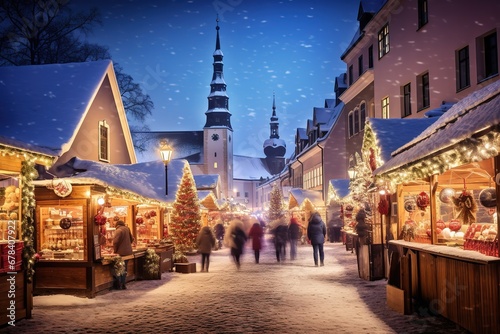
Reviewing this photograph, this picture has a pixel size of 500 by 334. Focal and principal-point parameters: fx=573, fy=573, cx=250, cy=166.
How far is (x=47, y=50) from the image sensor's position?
31266 mm

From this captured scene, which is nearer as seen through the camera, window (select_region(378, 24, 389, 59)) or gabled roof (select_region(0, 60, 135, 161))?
gabled roof (select_region(0, 60, 135, 161))

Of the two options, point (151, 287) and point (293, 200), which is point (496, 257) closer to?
point (151, 287)

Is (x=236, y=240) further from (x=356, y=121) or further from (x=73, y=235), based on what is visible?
(x=356, y=121)

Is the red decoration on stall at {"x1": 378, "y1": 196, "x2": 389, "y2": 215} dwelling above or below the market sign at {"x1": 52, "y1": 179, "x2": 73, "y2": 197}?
below

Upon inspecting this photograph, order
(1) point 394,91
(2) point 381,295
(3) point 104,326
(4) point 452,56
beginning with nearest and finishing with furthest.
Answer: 1. (3) point 104,326
2. (2) point 381,295
3. (4) point 452,56
4. (1) point 394,91

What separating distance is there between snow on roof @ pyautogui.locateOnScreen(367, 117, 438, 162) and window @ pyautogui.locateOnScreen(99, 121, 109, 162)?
11.4 m

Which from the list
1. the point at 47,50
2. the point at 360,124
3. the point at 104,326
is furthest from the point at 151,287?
the point at 360,124

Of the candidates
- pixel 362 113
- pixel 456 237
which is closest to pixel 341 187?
pixel 362 113

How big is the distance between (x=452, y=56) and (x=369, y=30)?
1125 centimetres

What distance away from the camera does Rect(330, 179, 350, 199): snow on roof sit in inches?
1443

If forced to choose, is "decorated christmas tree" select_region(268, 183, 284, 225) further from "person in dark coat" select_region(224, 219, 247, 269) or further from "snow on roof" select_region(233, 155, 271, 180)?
"snow on roof" select_region(233, 155, 271, 180)

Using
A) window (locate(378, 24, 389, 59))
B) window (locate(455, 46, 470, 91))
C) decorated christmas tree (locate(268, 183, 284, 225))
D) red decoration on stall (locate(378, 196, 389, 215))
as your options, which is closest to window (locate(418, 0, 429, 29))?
window (locate(455, 46, 470, 91))

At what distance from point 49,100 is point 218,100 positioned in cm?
8734

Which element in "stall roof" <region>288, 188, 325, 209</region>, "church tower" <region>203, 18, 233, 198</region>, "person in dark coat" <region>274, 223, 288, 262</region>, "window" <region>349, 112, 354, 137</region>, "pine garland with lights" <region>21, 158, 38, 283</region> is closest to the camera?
"pine garland with lights" <region>21, 158, 38, 283</region>
